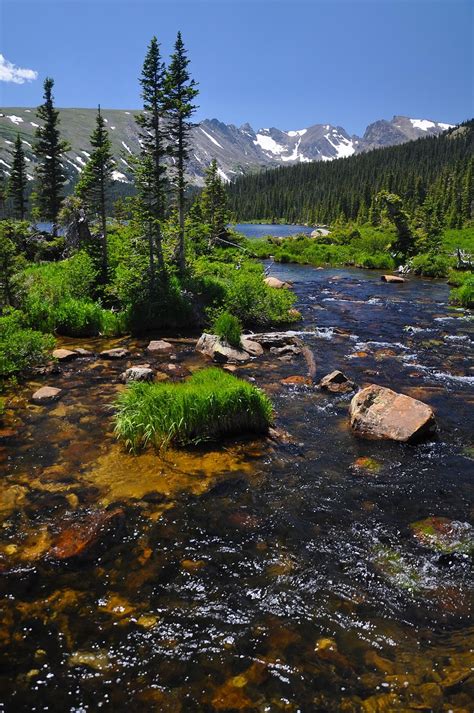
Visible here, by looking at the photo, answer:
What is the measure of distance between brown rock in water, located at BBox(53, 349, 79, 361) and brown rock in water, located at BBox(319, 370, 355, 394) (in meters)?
9.70

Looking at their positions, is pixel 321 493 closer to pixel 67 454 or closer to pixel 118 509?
pixel 118 509

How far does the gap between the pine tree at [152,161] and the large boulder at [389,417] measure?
47.1 ft

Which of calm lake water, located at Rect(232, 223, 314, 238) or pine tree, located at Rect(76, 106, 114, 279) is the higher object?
calm lake water, located at Rect(232, 223, 314, 238)

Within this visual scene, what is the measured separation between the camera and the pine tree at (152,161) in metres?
21.9

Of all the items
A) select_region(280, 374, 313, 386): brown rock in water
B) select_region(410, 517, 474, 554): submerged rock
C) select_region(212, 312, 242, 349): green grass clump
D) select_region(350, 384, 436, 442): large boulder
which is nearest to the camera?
select_region(410, 517, 474, 554): submerged rock

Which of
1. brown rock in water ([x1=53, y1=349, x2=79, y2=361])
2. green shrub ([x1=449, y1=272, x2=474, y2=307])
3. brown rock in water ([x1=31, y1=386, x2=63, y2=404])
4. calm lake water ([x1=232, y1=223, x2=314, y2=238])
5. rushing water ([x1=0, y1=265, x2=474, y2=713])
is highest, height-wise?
calm lake water ([x1=232, y1=223, x2=314, y2=238])

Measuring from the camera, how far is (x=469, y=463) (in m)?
9.98

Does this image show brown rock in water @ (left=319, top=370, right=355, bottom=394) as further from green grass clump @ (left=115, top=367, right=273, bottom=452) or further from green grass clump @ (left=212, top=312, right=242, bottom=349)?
green grass clump @ (left=212, top=312, right=242, bottom=349)

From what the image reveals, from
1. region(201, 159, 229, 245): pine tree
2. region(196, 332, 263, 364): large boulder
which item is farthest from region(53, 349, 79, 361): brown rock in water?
region(201, 159, 229, 245): pine tree

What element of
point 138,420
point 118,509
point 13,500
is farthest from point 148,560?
point 138,420

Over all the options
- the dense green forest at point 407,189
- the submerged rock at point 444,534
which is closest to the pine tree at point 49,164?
the submerged rock at point 444,534

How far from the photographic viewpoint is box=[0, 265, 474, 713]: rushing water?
4879mm

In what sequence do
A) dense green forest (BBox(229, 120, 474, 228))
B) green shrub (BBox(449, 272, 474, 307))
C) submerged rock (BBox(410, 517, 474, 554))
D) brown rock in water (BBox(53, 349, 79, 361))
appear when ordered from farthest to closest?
dense green forest (BBox(229, 120, 474, 228))
green shrub (BBox(449, 272, 474, 307))
brown rock in water (BBox(53, 349, 79, 361))
submerged rock (BBox(410, 517, 474, 554))

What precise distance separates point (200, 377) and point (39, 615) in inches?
285
